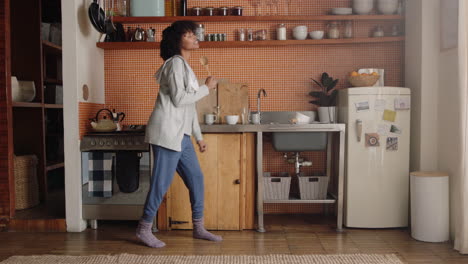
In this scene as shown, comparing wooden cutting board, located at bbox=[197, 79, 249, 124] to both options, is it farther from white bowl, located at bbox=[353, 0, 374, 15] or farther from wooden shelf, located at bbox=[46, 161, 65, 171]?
wooden shelf, located at bbox=[46, 161, 65, 171]

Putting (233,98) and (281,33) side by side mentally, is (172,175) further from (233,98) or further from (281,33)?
(281,33)

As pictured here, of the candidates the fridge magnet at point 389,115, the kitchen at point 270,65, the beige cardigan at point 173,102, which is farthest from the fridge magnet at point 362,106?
the beige cardigan at point 173,102

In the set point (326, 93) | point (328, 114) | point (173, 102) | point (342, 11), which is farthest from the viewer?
point (326, 93)

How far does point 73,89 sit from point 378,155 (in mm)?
2482

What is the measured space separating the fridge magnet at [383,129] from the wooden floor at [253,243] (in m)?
0.79

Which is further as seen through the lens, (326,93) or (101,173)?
(326,93)

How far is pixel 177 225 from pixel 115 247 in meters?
0.58

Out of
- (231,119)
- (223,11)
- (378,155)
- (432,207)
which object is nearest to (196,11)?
(223,11)

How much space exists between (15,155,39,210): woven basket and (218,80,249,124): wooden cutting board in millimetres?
1900

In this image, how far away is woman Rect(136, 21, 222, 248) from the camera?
3186 mm

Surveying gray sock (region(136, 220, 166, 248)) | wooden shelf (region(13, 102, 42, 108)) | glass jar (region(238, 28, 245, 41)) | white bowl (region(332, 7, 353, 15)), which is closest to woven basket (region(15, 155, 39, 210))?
wooden shelf (region(13, 102, 42, 108))

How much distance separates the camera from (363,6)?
406 cm

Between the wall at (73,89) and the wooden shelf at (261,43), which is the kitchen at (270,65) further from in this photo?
→ the wall at (73,89)

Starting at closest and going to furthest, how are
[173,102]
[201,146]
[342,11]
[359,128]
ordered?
[173,102] → [201,146] → [359,128] → [342,11]
